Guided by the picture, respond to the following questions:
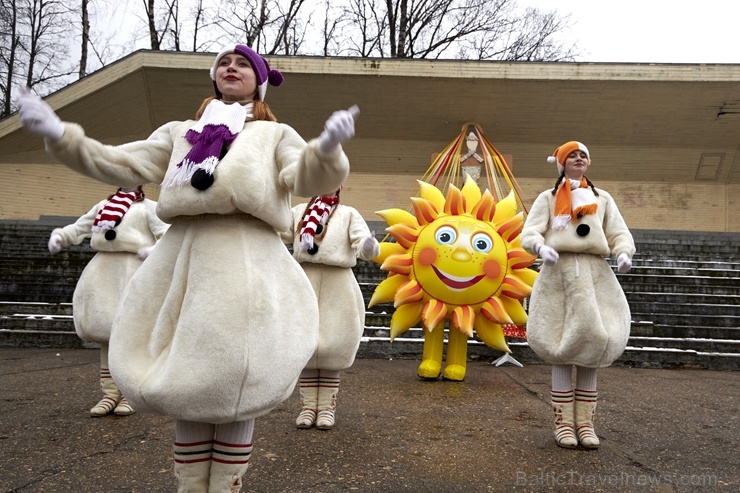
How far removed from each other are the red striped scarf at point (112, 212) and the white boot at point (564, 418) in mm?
3524

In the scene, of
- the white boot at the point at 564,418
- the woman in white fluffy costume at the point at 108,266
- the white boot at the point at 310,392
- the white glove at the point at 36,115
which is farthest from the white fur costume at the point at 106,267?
the white boot at the point at 564,418

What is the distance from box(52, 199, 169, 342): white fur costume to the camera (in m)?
4.70

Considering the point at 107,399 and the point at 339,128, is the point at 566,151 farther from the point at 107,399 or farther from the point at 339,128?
the point at 107,399

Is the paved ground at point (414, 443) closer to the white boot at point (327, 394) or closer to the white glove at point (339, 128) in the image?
the white boot at point (327, 394)

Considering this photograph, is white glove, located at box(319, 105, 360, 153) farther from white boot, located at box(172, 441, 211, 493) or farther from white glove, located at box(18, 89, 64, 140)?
white boot, located at box(172, 441, 211, 493)

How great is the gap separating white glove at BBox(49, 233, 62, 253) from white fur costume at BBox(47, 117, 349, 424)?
1740mm

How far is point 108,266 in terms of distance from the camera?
15.9 feet

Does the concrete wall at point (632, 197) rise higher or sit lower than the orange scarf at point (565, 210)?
higher

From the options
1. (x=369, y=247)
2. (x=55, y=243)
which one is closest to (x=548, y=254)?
(x=369, y=247)

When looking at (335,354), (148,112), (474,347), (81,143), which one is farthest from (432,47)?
(81,143)

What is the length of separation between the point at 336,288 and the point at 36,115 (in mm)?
2623

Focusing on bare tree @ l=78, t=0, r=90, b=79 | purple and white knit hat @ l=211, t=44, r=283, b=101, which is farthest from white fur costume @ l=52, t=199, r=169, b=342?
bare tree @ l=78, t=0, r=90, b=79

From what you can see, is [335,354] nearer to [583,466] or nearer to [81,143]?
[583,466]

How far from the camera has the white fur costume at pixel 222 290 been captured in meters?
2.20
